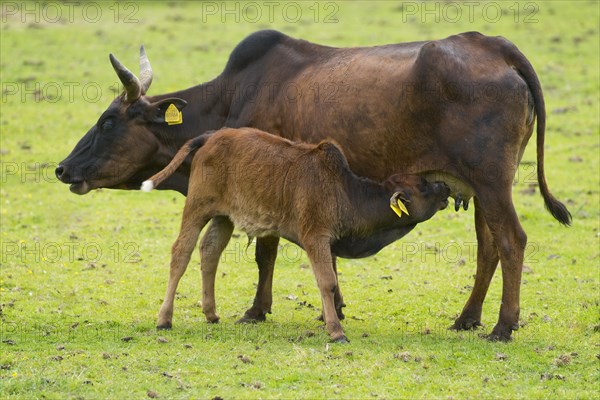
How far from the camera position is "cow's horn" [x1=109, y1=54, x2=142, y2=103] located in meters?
10.7

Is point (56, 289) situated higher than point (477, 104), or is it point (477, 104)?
point (477, 104)

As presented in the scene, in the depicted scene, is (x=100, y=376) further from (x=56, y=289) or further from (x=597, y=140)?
(x=597, y=140)

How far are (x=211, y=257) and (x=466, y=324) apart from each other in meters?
2.76

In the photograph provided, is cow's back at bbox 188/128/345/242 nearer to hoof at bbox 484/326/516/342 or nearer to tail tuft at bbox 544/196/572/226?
hoof at bbox 484/326/516/342

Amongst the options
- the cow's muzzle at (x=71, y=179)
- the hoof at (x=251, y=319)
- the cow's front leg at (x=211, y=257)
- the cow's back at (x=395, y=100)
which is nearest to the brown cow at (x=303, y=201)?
the cow's front leg at (x=211, y=257)

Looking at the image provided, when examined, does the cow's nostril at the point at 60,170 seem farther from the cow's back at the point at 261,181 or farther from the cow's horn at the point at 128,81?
the cow's back at the point at 261,181

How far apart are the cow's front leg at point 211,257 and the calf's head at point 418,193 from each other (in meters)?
1.87

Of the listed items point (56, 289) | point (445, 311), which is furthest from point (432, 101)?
point (56, 289)

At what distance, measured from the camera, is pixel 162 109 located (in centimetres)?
1125

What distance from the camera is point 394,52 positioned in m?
10.4

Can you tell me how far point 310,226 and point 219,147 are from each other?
1352mm

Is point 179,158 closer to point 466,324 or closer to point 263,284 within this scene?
point 263,284

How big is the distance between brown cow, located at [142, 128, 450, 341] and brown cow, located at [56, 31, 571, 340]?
0.38 meters

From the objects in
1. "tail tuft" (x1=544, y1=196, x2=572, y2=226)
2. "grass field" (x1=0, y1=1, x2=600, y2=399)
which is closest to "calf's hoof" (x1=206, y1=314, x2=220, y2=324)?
"grass field" (x1=0, y1=1, x2=600, y2=399)
